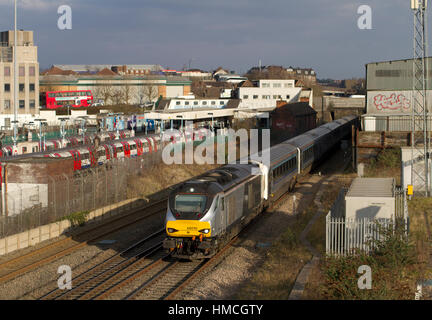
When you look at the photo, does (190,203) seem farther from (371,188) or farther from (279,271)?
(371,188)

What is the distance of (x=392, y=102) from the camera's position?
39688mm

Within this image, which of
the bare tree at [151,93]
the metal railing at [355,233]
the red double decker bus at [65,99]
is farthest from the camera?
the bare tree at [151,93]

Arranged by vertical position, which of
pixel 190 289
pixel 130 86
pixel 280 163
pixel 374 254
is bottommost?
pixel 190 289

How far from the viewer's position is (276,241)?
18.4 meters

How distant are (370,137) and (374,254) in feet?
72.6

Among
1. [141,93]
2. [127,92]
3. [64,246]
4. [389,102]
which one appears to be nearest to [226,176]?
[64,246]

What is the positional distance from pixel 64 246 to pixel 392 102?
28438mm

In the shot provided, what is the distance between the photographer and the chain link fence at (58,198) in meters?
20.3

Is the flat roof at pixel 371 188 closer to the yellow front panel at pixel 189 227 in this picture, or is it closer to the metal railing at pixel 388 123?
the yellow front panel at pixel 189 227

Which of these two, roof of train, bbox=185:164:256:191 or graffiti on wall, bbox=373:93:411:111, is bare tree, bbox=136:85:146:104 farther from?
roof of train, bbox=185:164:256:191

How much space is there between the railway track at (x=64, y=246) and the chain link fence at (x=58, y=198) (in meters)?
1.31

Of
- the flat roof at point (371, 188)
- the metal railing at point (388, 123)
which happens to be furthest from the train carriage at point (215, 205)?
the metal railing at point (388, 123)
